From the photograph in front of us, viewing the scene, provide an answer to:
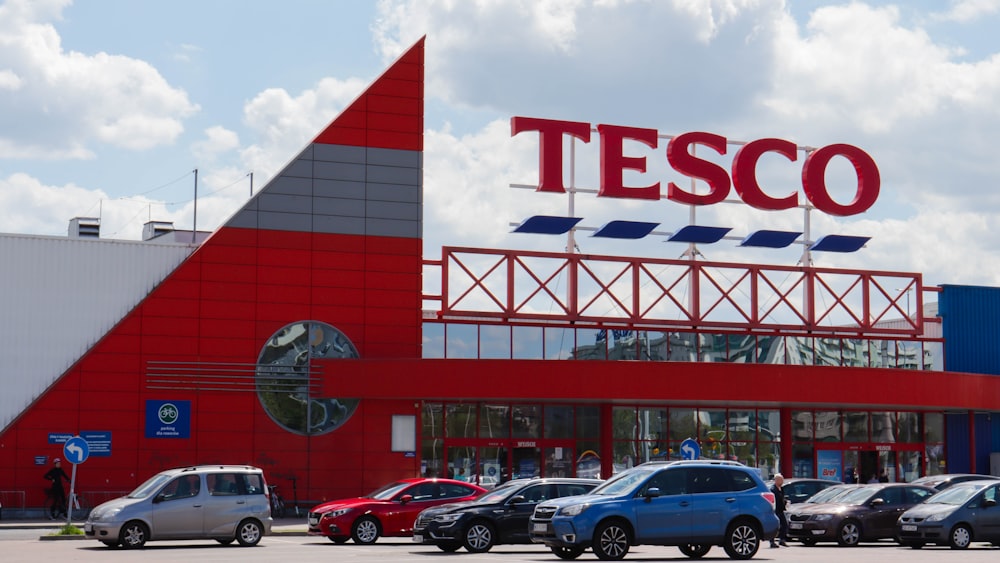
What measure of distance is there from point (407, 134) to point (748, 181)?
480 inches

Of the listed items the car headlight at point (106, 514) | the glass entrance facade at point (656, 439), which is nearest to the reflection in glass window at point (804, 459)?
the glass entrance facade at point (656, 439)

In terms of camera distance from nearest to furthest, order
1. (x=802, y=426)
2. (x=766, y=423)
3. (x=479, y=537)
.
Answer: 1. (x=479, y=537)
2. (x=766, y=423)
3. (x=802, y=426)

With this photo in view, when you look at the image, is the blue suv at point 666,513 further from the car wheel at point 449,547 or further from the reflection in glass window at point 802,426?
the reflection in glass window at point 802,426

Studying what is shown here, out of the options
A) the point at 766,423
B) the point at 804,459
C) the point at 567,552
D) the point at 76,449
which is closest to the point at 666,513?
the point at 567,552

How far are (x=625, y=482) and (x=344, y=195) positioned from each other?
760 inches

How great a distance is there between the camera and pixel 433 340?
4472 cm

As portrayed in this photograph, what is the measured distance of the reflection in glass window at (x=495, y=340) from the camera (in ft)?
147

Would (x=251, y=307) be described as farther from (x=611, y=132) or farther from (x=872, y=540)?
(x=872, y=540)

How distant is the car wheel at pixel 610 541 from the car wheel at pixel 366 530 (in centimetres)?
760

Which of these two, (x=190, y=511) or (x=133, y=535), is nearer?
(x=133, y=535)

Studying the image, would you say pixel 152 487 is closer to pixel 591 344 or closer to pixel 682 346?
pixel 591 344

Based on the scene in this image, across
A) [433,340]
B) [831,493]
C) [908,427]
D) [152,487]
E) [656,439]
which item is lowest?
[831,493]

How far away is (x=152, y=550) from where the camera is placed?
91.8 feet

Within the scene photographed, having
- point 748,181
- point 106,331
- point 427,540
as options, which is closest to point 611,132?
point 748,181
